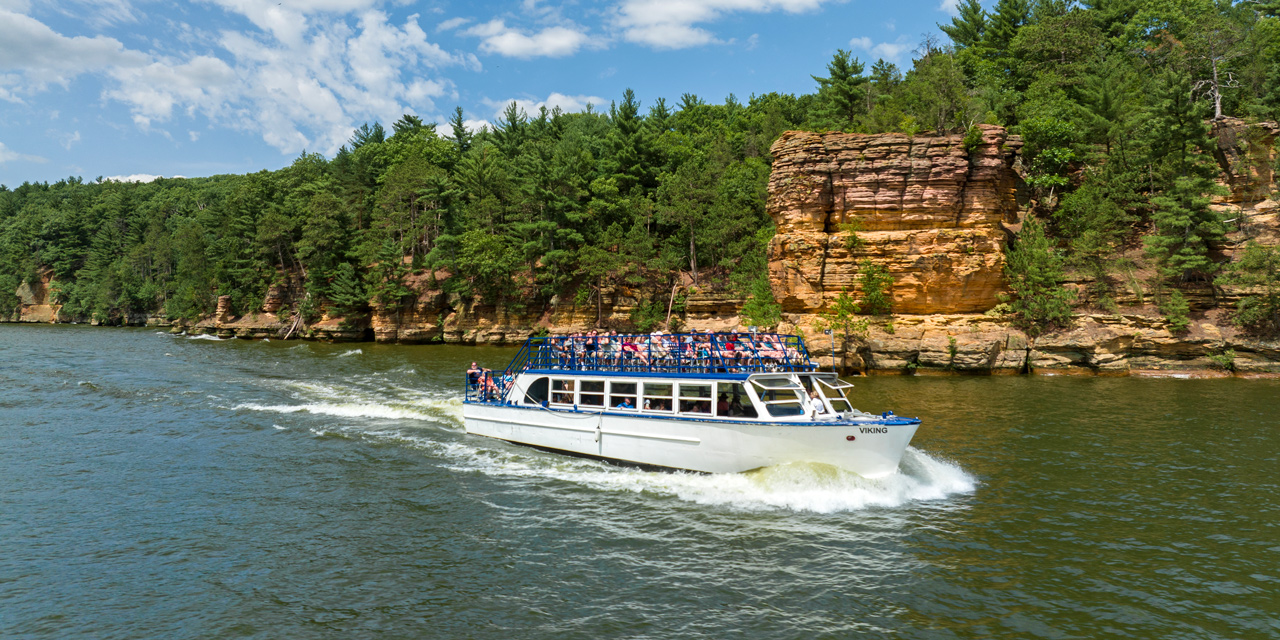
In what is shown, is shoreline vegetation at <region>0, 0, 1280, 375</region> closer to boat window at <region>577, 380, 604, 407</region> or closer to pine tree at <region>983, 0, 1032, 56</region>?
pine tree at <region>983, 0, 1032, 56</region>

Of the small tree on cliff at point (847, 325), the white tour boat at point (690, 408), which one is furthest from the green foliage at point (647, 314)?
the white tour boat at point (690, 408)

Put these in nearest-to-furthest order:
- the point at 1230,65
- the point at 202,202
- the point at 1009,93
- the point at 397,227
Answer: the point at 1230,65 < the point at 1009,93 < the point at 397,227 < the point at 202,202

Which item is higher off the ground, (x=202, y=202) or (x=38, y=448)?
(x=202, y=202)

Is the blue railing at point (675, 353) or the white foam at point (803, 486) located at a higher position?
the blue railing at point (675, 353)

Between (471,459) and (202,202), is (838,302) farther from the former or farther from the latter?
(202,202)

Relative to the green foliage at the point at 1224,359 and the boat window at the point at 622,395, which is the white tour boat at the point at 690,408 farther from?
the green foliage at the point at 1224,359

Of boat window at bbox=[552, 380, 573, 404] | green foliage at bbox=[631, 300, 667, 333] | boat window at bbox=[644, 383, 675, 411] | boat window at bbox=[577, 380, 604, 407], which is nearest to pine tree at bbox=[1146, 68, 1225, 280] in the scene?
boat window at bbox=[644, 383, 675, 411]

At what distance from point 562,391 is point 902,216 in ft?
90.3

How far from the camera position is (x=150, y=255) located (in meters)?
98.8

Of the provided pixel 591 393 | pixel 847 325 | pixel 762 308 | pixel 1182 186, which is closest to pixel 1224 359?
pixel 1182 186

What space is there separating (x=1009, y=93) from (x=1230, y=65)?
12.8 metres

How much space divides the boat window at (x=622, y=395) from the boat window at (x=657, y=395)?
469 mm

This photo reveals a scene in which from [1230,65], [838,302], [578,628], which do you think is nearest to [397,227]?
[838,302]

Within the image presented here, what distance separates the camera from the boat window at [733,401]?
56.1ft
